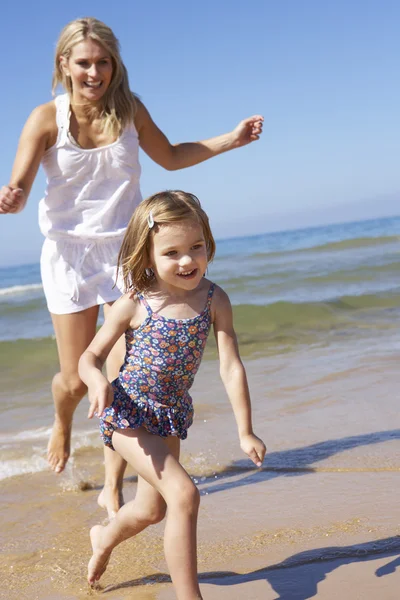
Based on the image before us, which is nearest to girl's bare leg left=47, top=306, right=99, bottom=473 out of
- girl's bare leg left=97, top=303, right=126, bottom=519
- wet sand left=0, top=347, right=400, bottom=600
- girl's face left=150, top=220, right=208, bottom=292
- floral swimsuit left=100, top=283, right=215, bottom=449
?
girl's bare leg left=97, top=303, right=126, bottom=519

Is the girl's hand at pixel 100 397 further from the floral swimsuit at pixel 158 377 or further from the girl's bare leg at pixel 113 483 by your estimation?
the girl's bare leg at pixel 113 483

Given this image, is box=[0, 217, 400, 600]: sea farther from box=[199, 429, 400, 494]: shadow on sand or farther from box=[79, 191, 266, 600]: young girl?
box=[79, 191, 266, 600]: young girl

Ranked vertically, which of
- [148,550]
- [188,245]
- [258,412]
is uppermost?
[188,245]

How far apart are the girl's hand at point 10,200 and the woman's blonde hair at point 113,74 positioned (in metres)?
0.55

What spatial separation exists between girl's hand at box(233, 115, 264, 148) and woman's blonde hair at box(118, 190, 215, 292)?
4.00ft

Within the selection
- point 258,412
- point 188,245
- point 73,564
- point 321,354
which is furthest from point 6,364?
point 188,245

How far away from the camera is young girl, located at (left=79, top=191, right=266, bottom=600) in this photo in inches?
102

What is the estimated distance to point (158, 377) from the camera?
2.67 metres

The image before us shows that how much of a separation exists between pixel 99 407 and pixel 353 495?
1.50 metres

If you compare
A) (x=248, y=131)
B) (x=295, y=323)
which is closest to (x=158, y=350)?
(x=248, y=131)

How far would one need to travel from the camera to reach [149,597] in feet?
8.73

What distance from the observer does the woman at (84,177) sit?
353cm

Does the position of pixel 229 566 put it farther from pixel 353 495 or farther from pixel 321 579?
pixel 353 495

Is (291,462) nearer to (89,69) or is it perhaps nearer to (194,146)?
(194,146)
